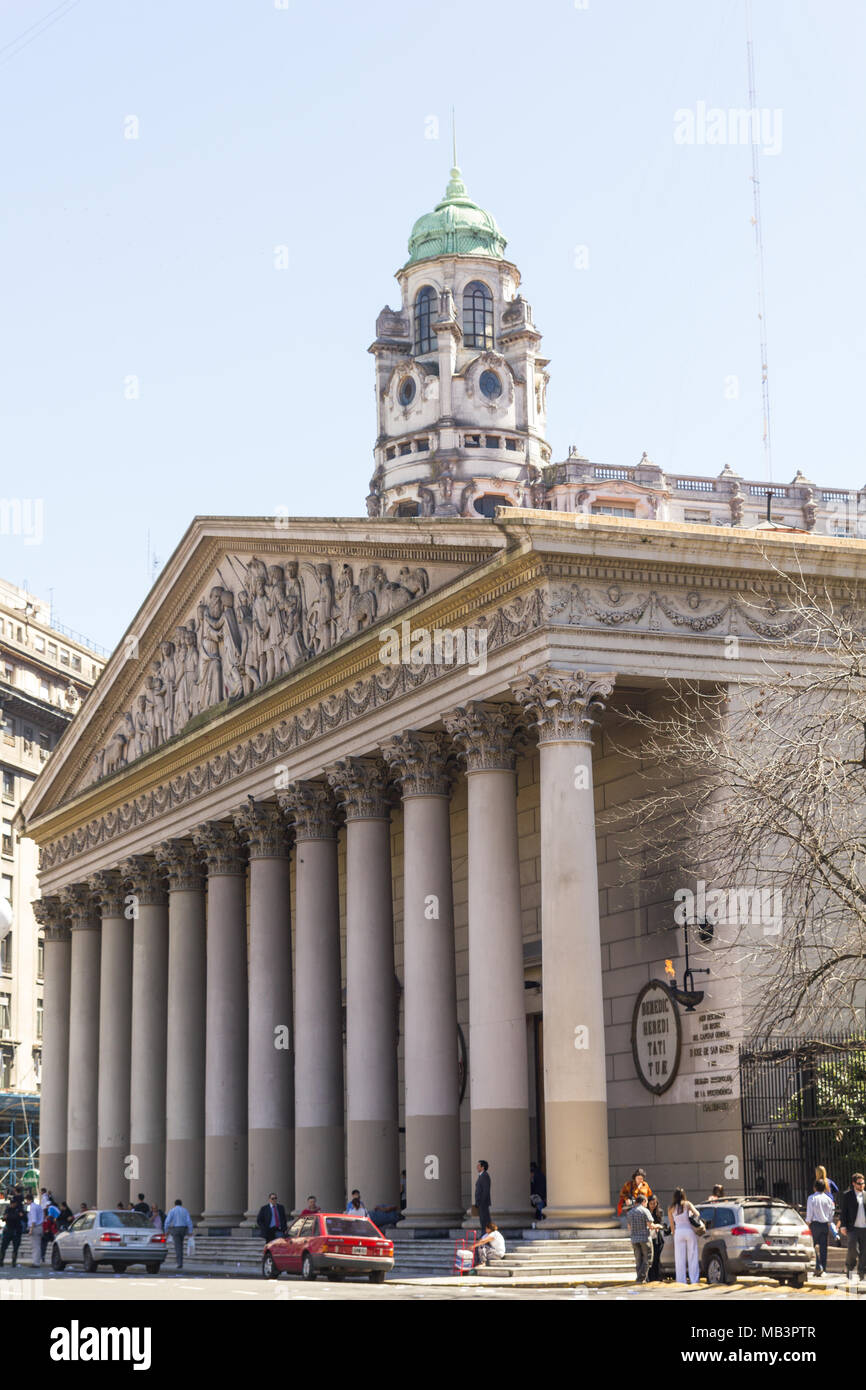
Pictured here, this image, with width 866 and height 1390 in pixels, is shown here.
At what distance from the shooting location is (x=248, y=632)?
167 ft

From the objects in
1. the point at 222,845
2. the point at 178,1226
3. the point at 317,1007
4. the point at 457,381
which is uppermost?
the point at 457,381

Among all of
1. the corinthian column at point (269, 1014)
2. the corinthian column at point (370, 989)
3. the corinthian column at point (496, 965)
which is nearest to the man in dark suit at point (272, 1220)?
the corinthian column at point (370, 989)

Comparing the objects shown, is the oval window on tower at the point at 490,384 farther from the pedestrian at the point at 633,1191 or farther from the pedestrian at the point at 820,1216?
the pedestrian at the point at 820,1216

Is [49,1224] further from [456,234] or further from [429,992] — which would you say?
[456,234]

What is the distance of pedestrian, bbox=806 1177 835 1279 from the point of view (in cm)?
3102

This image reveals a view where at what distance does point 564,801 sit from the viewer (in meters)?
36.5

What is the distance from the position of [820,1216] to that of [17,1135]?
7692cm

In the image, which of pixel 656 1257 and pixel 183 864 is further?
pixel 183 864

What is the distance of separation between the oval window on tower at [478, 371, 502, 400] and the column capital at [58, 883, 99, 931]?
5474cm

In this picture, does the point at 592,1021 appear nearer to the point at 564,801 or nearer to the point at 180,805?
the point at 564,801

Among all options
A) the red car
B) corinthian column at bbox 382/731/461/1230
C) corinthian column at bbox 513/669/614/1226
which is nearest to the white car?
corinthian column at bbox 382/731/461/1230

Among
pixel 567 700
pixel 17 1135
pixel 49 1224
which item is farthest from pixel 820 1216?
pixel 17 1135
